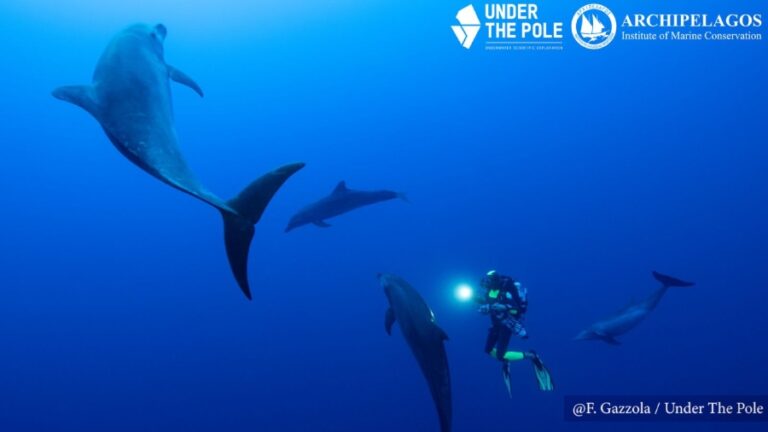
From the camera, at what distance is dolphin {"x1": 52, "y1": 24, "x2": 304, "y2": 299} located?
9.14 feet

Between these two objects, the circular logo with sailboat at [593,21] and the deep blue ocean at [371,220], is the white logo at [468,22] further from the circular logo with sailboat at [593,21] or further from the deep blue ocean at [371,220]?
the circular logo with sailboat at [593,21]

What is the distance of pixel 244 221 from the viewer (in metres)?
2.93

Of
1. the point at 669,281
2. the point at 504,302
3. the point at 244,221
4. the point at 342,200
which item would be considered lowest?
the point at 244,221

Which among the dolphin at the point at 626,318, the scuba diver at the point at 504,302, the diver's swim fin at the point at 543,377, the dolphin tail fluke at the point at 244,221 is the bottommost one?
the dolphin tail fluke at the point at 244,221

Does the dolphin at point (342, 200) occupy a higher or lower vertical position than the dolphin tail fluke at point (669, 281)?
higher

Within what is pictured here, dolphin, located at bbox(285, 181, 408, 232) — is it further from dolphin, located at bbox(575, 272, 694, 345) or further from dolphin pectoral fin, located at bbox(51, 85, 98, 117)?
dolphin pectoral fin, located at bbox(51, 85, 98, 117)

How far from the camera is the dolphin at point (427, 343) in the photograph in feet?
14.8

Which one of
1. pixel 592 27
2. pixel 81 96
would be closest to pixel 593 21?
pixel 592 27

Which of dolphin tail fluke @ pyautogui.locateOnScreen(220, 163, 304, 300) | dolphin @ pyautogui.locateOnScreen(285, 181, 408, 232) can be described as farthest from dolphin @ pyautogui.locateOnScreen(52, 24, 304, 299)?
dolphin @ pyautogui.locateOnScreen(285, 181, 408, 232)

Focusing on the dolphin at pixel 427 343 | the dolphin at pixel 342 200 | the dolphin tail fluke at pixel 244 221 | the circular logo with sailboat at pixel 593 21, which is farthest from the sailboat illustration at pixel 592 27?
the dolphin tail fluke at pixel 244 221

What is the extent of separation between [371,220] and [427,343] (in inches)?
758

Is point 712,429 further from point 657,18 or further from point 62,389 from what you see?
point 62,389

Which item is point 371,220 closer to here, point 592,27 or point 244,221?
point 592,27

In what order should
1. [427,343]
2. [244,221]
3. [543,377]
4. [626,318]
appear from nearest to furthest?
[244,221] < [427,343] < [543,377] < [626,318]
